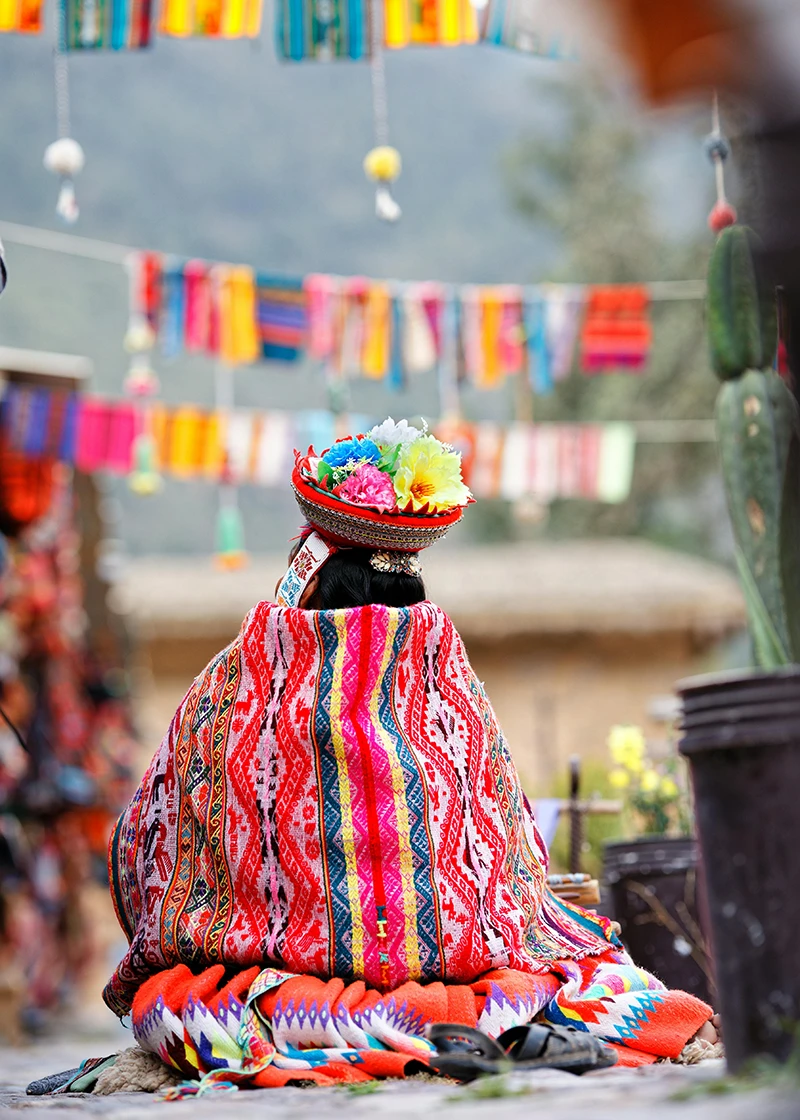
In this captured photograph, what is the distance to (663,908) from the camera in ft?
19.7

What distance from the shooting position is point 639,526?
28250 mm

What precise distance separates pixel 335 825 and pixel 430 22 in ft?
15.1

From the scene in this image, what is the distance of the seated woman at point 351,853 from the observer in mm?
3914

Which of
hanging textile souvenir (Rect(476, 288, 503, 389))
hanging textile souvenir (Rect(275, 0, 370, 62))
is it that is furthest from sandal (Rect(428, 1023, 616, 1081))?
hanging textile souvenir (Rect(476, 288, 503, 389))

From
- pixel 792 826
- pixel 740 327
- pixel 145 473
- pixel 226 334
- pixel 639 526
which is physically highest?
pixel 639 526

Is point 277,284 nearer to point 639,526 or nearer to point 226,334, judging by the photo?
point 226,334

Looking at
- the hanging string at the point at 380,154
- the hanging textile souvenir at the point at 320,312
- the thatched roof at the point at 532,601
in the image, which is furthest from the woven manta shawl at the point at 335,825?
the thatched roof at the point at 532,601

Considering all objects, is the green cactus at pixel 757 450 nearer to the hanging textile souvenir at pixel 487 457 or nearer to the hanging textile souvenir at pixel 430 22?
A: the hanging textile souvenir at pixel 430 22

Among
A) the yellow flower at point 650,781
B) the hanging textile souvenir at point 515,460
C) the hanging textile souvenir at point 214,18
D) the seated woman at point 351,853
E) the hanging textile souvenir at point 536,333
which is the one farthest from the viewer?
the hanging textile souvenir at point 515,460

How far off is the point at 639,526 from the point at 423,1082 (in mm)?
25092

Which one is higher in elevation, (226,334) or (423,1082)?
(226,334)

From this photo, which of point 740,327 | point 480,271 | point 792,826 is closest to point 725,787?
point 792,826

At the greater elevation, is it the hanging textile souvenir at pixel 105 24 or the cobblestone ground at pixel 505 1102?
the hanging textile souvenir at pixel 105 24

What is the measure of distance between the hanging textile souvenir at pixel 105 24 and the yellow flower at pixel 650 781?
13.3 feet
